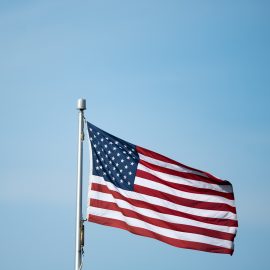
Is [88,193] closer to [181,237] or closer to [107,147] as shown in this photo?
[107,147]

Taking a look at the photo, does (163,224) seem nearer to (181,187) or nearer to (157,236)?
(157,236)

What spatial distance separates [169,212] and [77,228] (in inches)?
116

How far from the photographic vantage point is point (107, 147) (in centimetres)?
2267

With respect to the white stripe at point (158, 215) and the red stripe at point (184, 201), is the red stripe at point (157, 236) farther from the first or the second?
the red stripe at point (184, 201)

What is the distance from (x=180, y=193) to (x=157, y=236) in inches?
59.3

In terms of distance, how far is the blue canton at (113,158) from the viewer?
73.5ft

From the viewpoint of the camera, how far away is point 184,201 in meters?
22.6

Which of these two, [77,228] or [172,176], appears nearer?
[77,228]

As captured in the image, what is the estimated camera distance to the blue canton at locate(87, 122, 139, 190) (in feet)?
73.5

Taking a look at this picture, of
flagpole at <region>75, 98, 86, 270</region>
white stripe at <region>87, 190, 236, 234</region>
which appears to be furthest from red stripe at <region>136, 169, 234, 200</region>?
flagpole at <region>75, 98, 86, 270</region>

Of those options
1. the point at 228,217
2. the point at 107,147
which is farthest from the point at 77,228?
the point at 228,217

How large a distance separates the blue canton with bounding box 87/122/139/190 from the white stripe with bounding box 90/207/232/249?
94 centimetres

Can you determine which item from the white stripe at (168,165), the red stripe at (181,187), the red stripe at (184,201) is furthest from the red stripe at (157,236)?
the white stripe at (168,165)

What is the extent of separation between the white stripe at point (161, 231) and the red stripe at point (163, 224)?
→ 91 millimetres
